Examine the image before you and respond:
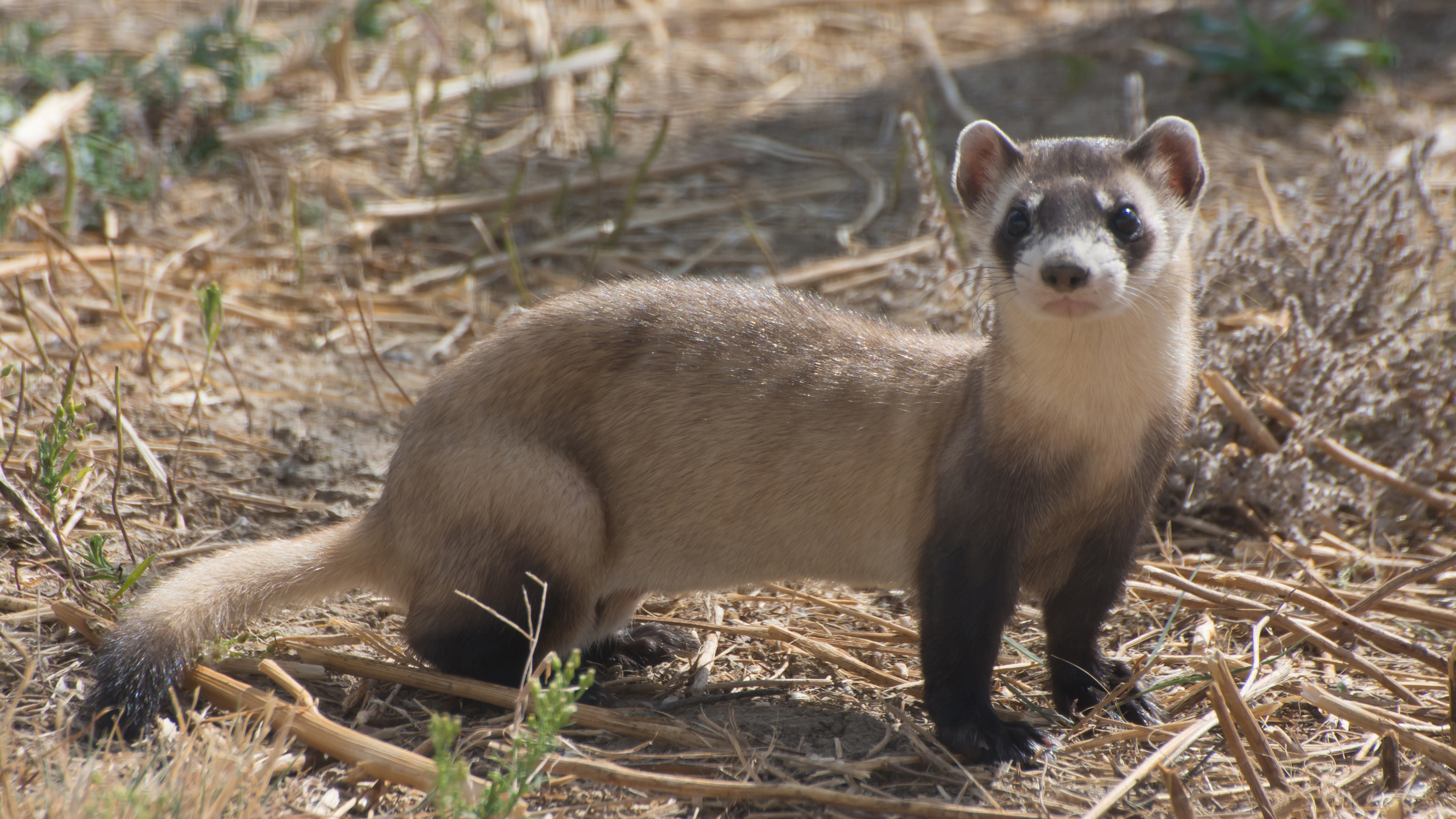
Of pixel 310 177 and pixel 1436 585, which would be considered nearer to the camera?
pixel 1436 585

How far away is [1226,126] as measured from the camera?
780 centimetres

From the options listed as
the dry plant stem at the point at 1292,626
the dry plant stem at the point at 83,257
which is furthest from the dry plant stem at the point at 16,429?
the dry plant stem at the point at 1292,626

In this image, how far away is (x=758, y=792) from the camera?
3.14 meters

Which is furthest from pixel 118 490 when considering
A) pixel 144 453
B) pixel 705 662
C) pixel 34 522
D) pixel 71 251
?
pixel 705 662

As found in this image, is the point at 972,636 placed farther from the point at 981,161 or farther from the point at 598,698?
the point at 981,161

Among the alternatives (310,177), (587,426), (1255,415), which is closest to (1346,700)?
(1255,415)

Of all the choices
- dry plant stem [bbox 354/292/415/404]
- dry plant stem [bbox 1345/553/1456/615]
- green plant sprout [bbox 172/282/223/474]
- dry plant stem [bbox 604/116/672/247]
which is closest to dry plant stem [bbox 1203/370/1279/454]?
dry plant stem [bbox 1345/553/1456/615]

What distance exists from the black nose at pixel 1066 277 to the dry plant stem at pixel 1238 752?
1.12 m

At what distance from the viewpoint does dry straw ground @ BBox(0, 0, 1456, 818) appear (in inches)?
130

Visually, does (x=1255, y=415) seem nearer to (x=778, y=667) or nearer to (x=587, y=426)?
(x=778, y=667)

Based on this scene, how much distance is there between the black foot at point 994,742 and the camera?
342 centimetres

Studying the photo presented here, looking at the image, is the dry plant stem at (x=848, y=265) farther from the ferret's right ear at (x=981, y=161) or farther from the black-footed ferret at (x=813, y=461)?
the ferret's right ear at (x=981, y=161)

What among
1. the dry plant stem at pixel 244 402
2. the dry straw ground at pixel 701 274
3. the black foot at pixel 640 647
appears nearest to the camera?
the dry straw ground at pixel 701 274

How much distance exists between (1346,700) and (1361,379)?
1.73 meters
